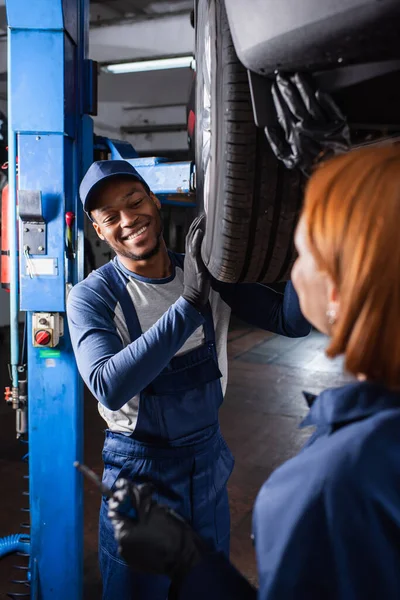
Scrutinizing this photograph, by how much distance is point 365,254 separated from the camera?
58 centimetres

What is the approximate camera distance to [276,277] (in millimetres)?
1287

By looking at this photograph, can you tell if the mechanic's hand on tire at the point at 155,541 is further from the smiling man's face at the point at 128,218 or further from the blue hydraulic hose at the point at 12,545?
the blue hydraulic hose at the point at 12,545

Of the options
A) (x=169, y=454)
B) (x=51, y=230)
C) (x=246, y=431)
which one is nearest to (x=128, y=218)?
(x=51, y=230)

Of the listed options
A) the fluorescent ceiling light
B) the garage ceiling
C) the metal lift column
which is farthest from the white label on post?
the fluorescent ceiling light

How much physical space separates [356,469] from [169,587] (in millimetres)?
1067

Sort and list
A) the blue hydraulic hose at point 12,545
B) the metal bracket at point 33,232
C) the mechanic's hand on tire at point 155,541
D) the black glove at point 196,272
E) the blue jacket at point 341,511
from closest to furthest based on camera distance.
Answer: the blue jacket at point 341,511
the mechanic's hand on tire at point 155,541
the black glove at point 196,272
the metal bracket at point 33,232
the blue hydraulic hose at point 12,545

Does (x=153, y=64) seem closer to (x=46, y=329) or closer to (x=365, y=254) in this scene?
(x=46, y=329)

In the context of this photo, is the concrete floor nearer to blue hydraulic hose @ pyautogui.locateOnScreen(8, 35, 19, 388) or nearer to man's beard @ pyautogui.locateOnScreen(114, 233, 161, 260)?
man's beard @ pyautogui.locateOnScreen(114, 233, 161, 260)

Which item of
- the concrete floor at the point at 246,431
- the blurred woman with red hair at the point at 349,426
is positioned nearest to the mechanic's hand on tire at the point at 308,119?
the blurred woman with red hair at the point at 349,426

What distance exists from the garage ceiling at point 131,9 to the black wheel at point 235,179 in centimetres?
434

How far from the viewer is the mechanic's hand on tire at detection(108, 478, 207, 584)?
84cm

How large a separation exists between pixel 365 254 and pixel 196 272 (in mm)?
715

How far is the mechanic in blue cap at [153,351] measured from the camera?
4.16 feet

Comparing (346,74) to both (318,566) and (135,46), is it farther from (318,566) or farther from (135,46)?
(135,46)
